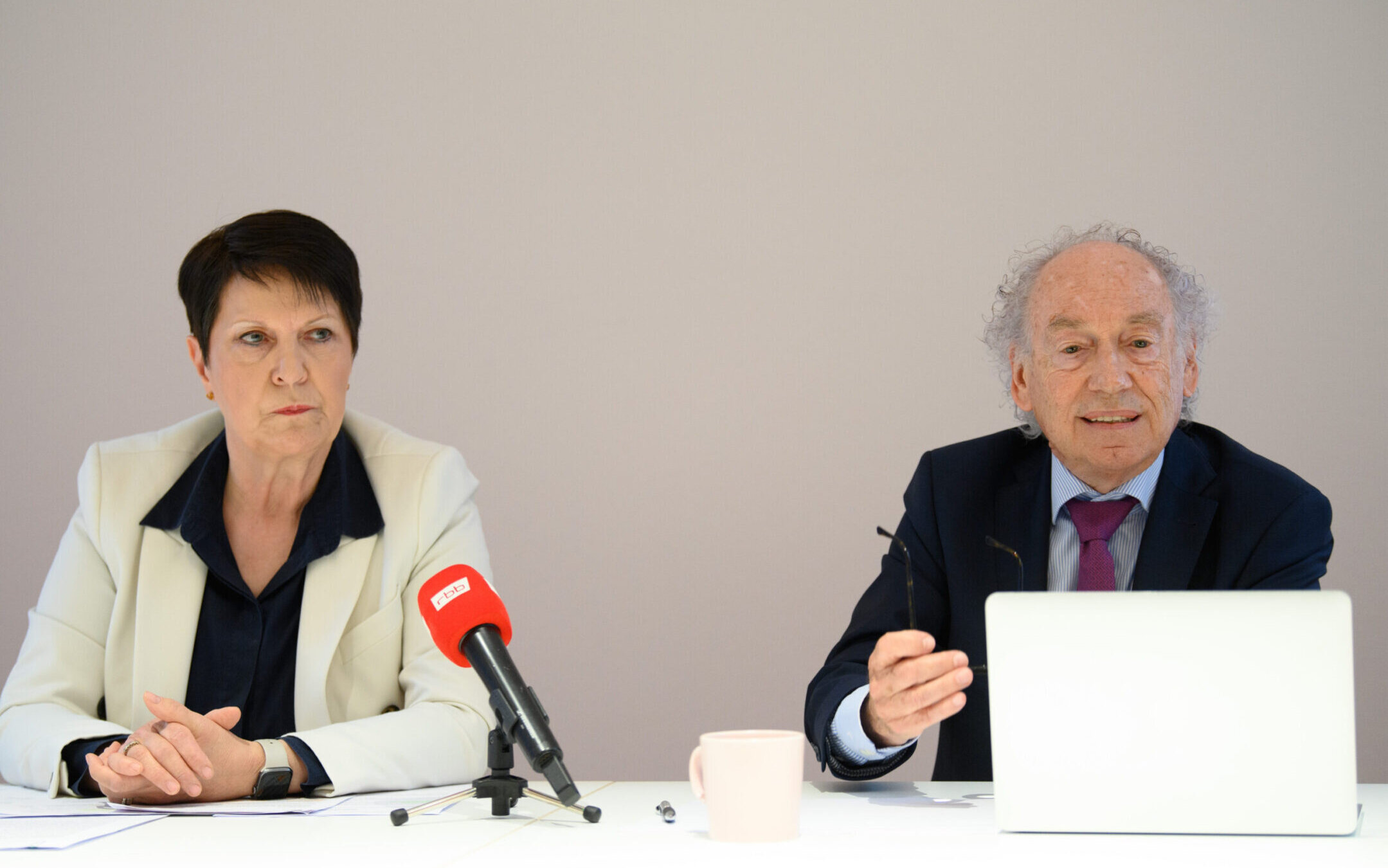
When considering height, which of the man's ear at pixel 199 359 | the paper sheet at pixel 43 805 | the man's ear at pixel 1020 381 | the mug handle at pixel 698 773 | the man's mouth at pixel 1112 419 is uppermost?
the man's ear at pixel 199 359

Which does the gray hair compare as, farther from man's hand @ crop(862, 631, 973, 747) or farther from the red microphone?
the red microphone

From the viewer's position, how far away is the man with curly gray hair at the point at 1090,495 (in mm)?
1800

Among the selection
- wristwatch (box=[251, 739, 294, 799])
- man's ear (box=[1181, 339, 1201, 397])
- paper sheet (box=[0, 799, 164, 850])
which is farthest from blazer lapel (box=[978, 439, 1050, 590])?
paper sheet (box=[0, 799, 164, 850])

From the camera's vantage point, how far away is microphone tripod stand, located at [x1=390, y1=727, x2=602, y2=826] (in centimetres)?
126

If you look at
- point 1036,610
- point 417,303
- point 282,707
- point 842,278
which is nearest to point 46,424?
point 417,303

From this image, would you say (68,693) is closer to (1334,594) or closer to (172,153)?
(1334,594)

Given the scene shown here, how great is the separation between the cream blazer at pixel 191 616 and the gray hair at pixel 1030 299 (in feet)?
3.17

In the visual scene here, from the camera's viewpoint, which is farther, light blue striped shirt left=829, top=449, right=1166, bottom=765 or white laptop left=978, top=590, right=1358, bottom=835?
light blue striped shirt left=829, top=449, right=1166, bottom=765

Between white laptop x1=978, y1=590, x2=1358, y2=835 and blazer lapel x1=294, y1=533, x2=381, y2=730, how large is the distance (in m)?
1.16

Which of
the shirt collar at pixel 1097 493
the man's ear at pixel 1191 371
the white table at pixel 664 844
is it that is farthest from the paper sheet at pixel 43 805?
the man's ear at pixel 1191 371

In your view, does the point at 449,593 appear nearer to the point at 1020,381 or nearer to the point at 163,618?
the point at 163,618

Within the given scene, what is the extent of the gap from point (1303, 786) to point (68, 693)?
171 cm

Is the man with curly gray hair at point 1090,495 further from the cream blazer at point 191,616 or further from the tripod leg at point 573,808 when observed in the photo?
the cream blazer at point 191,616

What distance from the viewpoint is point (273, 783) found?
5.00ft
